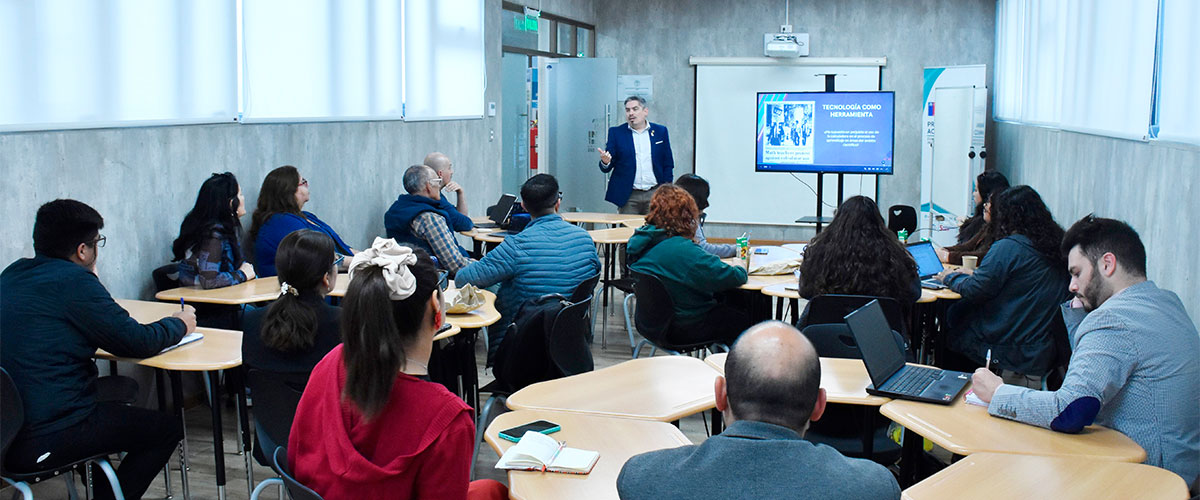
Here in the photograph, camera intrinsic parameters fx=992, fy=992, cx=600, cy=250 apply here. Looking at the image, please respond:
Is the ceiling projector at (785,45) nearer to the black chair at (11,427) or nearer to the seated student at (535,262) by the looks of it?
the seated student at (535,262)

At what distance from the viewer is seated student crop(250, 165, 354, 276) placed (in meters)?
5.24

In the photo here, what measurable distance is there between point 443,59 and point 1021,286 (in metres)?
5.15

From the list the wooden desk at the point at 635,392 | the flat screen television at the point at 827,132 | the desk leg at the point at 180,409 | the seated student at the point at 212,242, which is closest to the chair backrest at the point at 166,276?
the seated student at the point at 212,242

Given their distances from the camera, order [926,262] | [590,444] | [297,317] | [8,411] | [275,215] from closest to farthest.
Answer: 1. [590,444]
2. [8,411]
3. [297,317]
4. [926,262]
5. [275,215]

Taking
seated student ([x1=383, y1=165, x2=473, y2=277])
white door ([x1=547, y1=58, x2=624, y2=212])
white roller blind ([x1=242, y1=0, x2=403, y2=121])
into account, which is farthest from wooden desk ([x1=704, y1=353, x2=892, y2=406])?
white door ([x1=547, y1=58, x2=624, y2=212])

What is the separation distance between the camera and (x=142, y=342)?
3.44m

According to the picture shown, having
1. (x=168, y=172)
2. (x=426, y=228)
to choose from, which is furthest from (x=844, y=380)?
(x=168, y=172)

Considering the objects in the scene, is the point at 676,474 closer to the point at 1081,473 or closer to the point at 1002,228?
the point at 1081,473

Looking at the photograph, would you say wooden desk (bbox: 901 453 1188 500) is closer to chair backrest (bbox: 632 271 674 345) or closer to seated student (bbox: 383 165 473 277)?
chair backrest (bbox: 632 271 674 345)

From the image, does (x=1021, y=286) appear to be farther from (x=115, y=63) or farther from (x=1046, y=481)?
(x=115, y=63)

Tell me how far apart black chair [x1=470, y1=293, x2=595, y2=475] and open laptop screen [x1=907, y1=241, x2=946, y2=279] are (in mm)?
2017

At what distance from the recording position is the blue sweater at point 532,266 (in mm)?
4566

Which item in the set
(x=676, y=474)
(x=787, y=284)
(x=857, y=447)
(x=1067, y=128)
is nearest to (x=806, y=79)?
(x=1067, y=128)

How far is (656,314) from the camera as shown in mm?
4969
